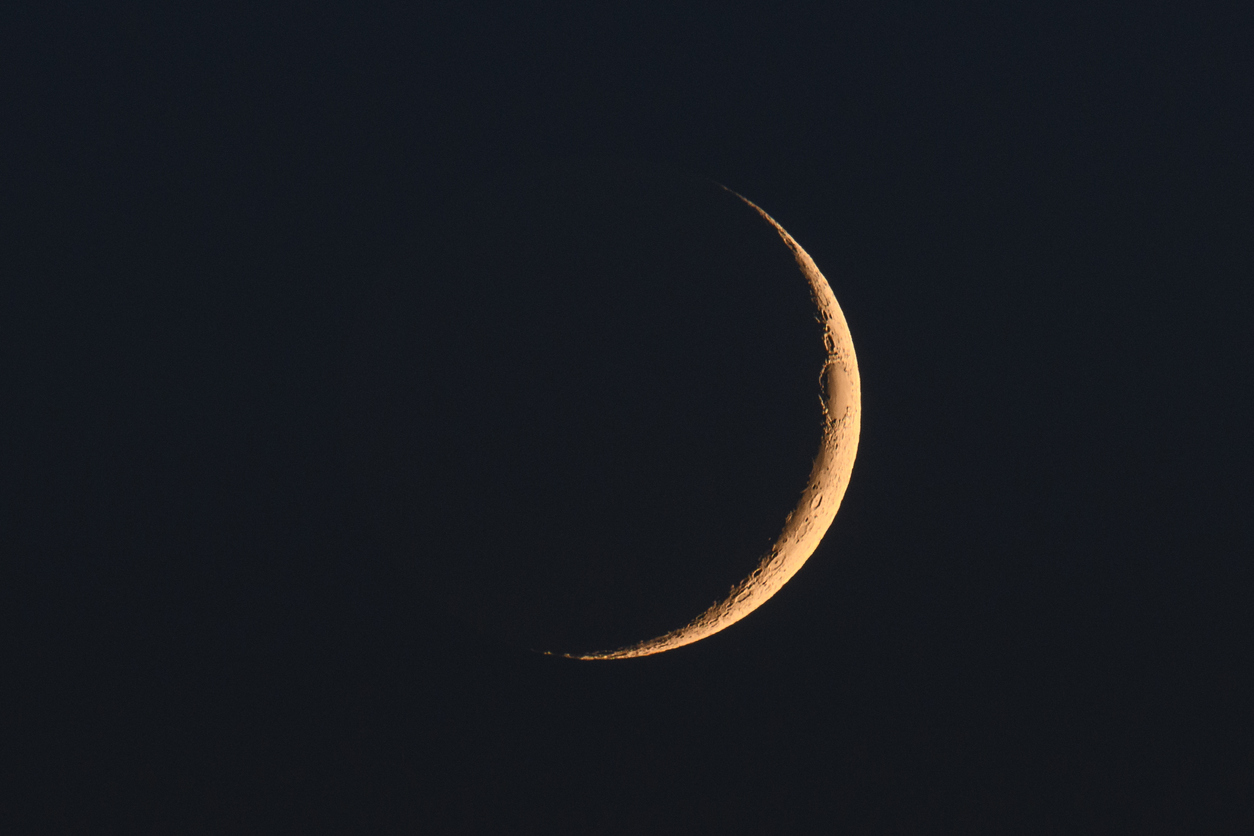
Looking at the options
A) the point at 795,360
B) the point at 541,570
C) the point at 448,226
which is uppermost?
the point at 448,226

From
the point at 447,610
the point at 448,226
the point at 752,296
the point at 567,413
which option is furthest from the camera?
the point at 447,610

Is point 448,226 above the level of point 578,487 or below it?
above

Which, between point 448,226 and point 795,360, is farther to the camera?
point 448,226

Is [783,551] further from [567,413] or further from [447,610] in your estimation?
[447,610]

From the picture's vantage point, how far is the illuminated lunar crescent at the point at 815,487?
2.24 metres

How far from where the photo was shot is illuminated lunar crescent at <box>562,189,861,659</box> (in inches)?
88.0

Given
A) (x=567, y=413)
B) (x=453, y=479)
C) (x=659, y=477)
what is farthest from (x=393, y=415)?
(x=659, y=477)

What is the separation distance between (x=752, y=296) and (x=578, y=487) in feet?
2.72

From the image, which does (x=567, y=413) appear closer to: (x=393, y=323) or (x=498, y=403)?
(x=498, y=403)

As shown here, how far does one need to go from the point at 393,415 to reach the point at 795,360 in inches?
51.6

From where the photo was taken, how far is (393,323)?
2.11 meters

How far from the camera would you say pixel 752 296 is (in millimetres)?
2059

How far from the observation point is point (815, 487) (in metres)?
2.26

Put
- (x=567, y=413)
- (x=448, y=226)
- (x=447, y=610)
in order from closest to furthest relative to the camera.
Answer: (x=567, y=413) → (x=448, y=226) → (x=447, y=610)
